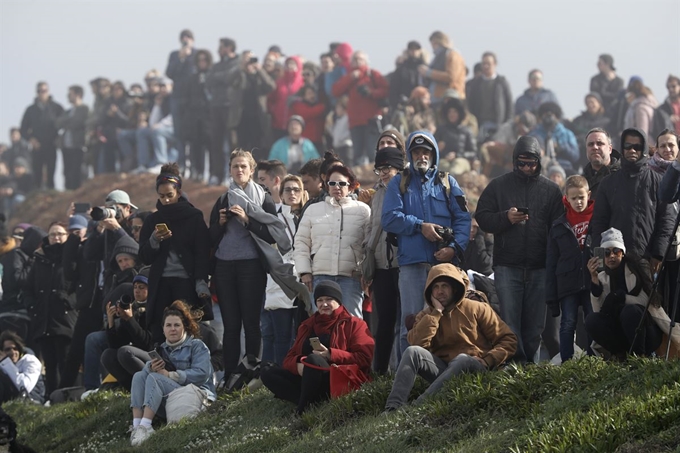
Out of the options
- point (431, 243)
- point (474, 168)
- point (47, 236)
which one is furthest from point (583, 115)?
point (431, 243)

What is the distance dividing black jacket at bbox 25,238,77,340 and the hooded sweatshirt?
7101 millimetres

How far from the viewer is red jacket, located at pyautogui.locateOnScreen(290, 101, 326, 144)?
25.1 m

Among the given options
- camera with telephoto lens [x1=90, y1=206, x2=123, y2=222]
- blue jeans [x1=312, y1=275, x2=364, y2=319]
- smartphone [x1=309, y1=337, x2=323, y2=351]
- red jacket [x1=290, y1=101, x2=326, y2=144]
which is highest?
red jacket [x1=290, y1=101, x2=326, y2=144]

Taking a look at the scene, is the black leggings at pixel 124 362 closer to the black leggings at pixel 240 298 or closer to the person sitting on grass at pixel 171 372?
the person sitting on grass at pixel 171 372

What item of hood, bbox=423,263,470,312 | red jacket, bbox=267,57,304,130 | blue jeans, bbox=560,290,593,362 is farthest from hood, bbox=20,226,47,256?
blue jeans, bbox=560,290,593,362

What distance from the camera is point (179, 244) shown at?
1459cm

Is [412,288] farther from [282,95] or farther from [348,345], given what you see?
[282,95]

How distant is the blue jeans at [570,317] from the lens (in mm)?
12250

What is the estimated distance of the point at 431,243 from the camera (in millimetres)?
12781

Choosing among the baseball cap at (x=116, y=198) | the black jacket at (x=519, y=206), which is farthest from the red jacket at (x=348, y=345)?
the baseball cap at (x=116, y=198)

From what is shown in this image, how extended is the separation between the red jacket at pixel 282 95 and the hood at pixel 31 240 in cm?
665

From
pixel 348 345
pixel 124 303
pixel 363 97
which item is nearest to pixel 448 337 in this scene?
pixel 348 345

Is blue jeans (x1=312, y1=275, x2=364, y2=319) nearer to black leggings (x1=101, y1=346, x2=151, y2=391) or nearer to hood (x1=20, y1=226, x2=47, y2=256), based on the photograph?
black leggings (x1=101, y1=346, x2=151, y2=391)

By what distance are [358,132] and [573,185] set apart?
11874 mm
